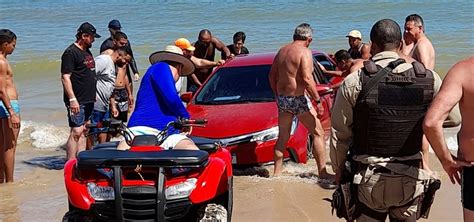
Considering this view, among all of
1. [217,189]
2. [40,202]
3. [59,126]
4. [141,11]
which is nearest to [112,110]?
[40,202]

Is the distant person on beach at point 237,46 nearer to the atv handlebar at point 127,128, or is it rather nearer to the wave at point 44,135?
the wave at point 44,135

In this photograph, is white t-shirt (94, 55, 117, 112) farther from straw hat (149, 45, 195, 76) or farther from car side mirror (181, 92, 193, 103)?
straw hat (149, 45, 195, 76)

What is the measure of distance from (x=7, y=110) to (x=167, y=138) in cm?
352

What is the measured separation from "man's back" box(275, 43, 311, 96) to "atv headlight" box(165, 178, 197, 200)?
3.67 m

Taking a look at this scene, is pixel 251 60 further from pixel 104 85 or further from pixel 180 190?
pixel 180 190

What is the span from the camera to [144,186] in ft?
17.6

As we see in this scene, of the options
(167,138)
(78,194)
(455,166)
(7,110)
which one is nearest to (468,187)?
(455,166)

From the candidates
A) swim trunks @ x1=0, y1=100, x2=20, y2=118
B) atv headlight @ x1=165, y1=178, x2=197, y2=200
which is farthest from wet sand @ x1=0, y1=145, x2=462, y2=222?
atv headlight @ x1=165, y1=178, x2=197, y2=200

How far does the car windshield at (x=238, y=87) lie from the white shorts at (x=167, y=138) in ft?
A: 13.2

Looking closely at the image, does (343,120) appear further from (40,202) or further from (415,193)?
(40,202)

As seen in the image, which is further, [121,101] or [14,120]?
[121,101]

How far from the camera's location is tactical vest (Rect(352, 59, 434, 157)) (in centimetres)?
488

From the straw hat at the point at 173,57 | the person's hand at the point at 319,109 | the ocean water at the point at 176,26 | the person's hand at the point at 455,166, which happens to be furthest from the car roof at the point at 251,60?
the person's hand at the point at 455,166

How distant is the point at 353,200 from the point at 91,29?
532 cm
